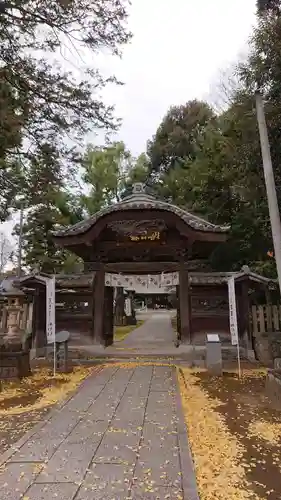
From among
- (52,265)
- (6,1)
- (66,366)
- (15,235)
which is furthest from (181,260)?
(15,235)

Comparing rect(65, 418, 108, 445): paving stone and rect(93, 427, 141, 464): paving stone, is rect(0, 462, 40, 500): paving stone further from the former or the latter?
rect(65, 418, 108, 445): paving stone

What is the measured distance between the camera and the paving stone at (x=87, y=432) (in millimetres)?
4227

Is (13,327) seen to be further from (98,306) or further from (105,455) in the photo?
(105,455)

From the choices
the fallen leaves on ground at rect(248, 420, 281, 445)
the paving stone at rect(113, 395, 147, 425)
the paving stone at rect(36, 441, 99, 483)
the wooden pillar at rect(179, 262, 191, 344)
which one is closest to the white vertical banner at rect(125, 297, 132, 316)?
the wooden pillar at rect(179, 262, 191, 344)

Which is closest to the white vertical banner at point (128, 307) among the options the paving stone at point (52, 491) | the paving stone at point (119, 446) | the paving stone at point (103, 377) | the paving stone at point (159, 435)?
the paving stone at point (103, 377)

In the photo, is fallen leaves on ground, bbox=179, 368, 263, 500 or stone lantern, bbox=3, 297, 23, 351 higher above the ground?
stone lantern, bbox=3, 297, 23, 351

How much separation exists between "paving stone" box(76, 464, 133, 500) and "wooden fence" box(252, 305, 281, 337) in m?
8.03

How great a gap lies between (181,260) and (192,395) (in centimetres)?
562

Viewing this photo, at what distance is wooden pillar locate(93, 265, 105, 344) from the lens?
11.4 meters

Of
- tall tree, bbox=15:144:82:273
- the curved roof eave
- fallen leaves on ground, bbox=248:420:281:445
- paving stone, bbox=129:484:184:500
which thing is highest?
tall tree, bbox=15:144:82:273

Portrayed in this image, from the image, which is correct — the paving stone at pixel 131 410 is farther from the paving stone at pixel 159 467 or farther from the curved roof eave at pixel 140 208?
the curved roof eave at pixel 140 208

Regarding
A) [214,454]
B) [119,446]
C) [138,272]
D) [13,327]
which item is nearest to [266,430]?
[214,454]

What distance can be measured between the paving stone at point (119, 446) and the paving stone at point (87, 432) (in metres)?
0.11

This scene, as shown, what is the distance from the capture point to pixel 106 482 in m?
3.12
